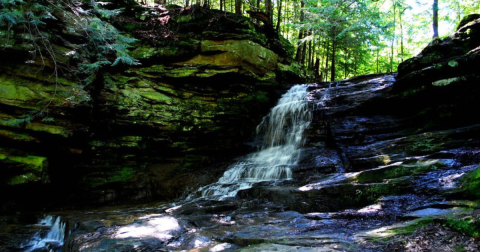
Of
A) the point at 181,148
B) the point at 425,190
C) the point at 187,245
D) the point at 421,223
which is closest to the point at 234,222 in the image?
the point at 187,245

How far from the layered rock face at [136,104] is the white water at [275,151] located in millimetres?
884

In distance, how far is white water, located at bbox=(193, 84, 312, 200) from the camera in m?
8.61

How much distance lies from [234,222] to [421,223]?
311 cm

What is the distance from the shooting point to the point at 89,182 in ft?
31.7

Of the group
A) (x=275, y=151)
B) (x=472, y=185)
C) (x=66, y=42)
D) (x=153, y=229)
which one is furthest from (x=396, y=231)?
(x=66, y=42)

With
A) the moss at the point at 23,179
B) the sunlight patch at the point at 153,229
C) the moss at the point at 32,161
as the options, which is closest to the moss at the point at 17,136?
the moss at the point at 32,161

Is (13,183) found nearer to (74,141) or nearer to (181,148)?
(74,141)

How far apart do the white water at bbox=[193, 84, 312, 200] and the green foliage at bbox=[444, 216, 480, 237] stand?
5190 mm

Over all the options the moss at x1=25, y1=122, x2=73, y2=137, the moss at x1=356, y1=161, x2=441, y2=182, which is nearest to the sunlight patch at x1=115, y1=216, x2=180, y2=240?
the moss at x1=356, y1=161, x2=441, y2=182

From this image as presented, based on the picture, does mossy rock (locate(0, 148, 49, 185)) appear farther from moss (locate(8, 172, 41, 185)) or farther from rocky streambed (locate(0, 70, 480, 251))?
rocky streambed (locate(0, 70, 480, 251))

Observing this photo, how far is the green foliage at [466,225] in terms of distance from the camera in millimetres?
2908

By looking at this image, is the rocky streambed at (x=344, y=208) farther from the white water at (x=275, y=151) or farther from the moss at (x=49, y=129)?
the moss at (x=49, y=129)

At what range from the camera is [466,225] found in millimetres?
3041

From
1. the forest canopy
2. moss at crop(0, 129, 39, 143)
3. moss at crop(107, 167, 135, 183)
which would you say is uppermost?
the forest canopy
